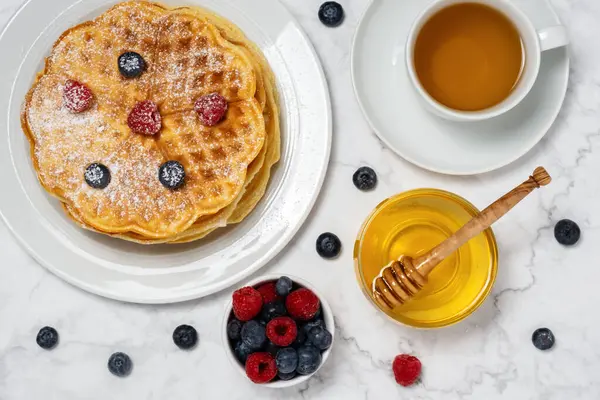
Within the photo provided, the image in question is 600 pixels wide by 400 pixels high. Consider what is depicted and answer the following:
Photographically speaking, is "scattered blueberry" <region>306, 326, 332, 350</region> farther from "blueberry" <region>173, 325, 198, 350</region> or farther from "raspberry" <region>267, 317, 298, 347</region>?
"blueberry" <region>173, 325, 198, 350</region>

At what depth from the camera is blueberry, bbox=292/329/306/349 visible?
205 cm

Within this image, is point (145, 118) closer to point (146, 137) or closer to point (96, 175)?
point (146, 137)

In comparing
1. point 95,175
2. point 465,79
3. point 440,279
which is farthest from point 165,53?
point 440,279

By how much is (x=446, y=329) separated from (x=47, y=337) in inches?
45.2

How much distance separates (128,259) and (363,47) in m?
0.88

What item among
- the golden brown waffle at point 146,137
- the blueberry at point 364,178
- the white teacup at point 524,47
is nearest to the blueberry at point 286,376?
the golden brown waffle at point 146,137

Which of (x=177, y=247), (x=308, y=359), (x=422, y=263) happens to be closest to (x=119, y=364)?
(x=177, y=247)

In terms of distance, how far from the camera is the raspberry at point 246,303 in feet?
6.65

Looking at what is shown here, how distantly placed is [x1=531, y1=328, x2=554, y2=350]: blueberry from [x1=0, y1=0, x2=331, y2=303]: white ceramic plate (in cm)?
75

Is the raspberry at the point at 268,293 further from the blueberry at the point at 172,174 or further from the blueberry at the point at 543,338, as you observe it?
the blueberry at the point at 543,338

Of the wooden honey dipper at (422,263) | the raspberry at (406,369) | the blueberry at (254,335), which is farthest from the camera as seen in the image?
the raspberry at (406,369)

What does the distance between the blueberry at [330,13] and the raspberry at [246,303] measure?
797 mm

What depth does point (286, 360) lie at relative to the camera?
1984 millimetres

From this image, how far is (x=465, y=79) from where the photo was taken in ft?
6.93
